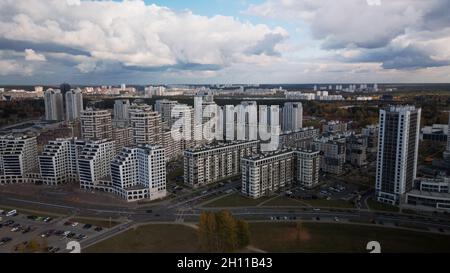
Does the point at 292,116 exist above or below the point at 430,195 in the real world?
above

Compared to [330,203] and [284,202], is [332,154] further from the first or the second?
[284,202]

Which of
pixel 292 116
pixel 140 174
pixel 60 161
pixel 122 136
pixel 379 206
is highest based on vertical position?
pixel 292 116

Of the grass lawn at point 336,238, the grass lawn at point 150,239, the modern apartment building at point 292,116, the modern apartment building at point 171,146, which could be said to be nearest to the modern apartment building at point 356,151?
the modern apartment building at point 292,116

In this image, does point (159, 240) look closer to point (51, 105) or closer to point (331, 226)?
point (331, 226)

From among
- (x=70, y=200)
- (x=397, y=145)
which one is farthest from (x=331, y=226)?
(x=70, y=200)

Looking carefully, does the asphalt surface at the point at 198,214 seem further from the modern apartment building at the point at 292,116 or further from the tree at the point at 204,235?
the modern apartment building at the point at 292,116

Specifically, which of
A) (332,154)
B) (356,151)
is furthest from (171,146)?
(356,151)
